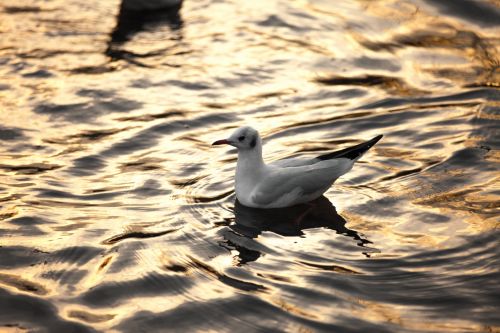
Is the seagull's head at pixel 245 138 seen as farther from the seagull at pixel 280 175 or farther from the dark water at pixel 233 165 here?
the dark water at pixel 233 165

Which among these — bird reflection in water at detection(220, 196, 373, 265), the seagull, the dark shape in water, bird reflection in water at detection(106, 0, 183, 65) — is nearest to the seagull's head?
the seagull

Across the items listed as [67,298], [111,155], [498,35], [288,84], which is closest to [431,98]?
[288,84]

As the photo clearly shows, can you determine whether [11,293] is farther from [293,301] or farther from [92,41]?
[92,41]

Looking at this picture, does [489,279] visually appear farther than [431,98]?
No

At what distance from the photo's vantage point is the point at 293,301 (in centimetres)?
775

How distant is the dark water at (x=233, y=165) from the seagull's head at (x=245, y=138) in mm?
686

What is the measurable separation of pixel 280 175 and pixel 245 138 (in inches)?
22.5

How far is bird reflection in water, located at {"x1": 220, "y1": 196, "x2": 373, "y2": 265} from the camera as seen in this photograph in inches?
349

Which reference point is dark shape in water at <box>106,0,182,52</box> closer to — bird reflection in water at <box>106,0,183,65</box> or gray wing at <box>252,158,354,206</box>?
bird reflection in water at <box>106,0,183,65</box>

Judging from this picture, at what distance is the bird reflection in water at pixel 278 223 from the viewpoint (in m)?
8.88

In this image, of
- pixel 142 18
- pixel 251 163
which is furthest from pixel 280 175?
pixel 142 18

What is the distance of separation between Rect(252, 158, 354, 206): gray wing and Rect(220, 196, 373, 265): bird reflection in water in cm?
20

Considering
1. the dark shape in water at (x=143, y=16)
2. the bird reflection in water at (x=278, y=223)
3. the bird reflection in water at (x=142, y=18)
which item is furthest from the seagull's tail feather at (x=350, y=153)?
the dark shape in water at (x=143, y=16)

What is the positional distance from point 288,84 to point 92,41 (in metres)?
3.66
